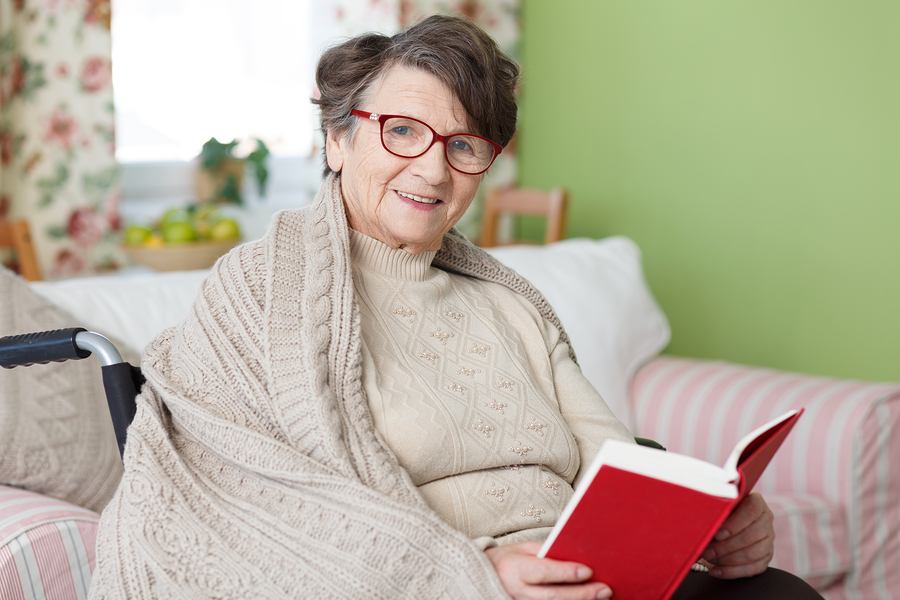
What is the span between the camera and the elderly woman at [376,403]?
0.86m

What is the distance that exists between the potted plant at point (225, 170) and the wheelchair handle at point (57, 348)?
1987mm

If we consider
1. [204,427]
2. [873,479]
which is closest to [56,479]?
[204,427]

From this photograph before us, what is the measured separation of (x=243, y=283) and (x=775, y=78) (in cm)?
181

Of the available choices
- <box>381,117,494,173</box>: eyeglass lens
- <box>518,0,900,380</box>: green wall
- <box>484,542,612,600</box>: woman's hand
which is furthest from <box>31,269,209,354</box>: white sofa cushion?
<box>518,0,900,380</box>: green wall

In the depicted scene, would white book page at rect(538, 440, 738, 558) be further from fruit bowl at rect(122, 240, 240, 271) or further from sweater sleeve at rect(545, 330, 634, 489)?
fruit bowl at rect(122, 240, 240, 271)

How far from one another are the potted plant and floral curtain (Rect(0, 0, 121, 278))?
49cm

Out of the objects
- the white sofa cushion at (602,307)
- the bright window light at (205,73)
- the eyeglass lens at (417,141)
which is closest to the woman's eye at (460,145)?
the eyeglass lens at (417,141)

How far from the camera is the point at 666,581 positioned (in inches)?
34.1

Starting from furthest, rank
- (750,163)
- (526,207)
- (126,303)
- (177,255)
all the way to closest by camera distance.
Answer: (526,207)
(750,163)
(177,255)
(126,303)

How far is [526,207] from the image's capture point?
293 cm

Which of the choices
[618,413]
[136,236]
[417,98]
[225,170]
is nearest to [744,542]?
[417,98]

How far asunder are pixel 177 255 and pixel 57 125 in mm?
606

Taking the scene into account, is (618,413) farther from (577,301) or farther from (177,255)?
(177,255)

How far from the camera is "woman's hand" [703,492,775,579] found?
1037mm
